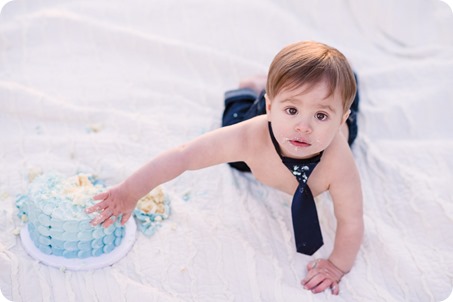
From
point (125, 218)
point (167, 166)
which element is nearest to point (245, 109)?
point (167, 166)

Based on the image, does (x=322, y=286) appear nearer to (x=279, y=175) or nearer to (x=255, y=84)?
(x=279, y=175)

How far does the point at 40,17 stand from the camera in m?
2.16

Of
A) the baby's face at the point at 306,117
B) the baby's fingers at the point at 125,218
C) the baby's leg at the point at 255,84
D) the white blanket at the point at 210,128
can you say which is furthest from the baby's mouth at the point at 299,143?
the baby's leg at the point at 255,84

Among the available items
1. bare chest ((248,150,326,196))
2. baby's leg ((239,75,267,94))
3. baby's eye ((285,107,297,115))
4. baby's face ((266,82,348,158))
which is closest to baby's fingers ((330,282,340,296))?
bare chest ((248,150,326,196))

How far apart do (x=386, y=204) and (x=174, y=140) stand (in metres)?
0.64

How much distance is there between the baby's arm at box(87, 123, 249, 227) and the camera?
1.43 m

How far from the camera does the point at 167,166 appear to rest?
4.78 ft

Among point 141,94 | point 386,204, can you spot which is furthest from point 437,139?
point 141,94

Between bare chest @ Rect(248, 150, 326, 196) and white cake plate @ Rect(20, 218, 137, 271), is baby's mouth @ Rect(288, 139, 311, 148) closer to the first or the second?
bare chest @ Rect(248, 150, 326, 196)

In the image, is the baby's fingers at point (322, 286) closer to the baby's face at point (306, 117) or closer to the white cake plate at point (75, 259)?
the baby's face at point (306, 117)

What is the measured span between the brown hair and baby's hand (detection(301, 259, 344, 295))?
0.41 metres

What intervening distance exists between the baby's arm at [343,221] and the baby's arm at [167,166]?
9.6 inches

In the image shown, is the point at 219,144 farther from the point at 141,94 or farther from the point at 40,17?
the point at 40,17

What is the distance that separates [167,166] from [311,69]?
1.39 ft
